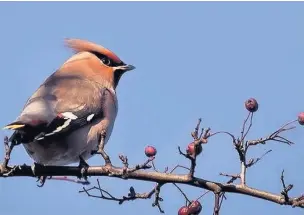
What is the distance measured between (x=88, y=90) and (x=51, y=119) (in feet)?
2.79

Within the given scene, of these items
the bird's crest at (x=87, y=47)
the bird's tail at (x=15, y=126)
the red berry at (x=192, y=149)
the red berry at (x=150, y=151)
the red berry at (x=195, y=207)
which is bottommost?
the red berry at (x=195, y=207)

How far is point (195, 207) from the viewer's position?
9.56 feet

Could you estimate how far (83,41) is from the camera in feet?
15.9

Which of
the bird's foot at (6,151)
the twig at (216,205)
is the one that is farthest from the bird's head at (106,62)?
the twig at (216,205)

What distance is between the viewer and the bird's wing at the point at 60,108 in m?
3.19

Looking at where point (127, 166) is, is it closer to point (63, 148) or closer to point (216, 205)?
point (216, 205)

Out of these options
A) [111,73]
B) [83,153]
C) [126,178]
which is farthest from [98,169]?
[111,73]

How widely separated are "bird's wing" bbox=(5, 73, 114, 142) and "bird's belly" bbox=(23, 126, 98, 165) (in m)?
0.06

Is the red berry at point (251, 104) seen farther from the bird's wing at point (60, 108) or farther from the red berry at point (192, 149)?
the bird's wing at point (60, 108)

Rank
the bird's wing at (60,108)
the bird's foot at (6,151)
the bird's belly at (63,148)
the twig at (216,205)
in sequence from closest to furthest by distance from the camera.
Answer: the twig at (216,205) → the bird's foot at (6,151) → the bird's wing at (60,108) → the bird's belly at (63,148)

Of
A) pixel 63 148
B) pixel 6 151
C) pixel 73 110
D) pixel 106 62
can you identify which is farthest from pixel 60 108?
pixel 106 62

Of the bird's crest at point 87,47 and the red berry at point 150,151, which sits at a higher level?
the bird's crest at point 87,47

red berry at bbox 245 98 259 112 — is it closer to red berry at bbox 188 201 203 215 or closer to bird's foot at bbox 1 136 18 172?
red berry at bbox 188 201 203 215

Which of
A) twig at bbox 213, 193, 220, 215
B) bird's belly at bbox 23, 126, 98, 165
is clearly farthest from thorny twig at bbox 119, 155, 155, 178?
bird's belly at bbox 23, 126, 98, 165
